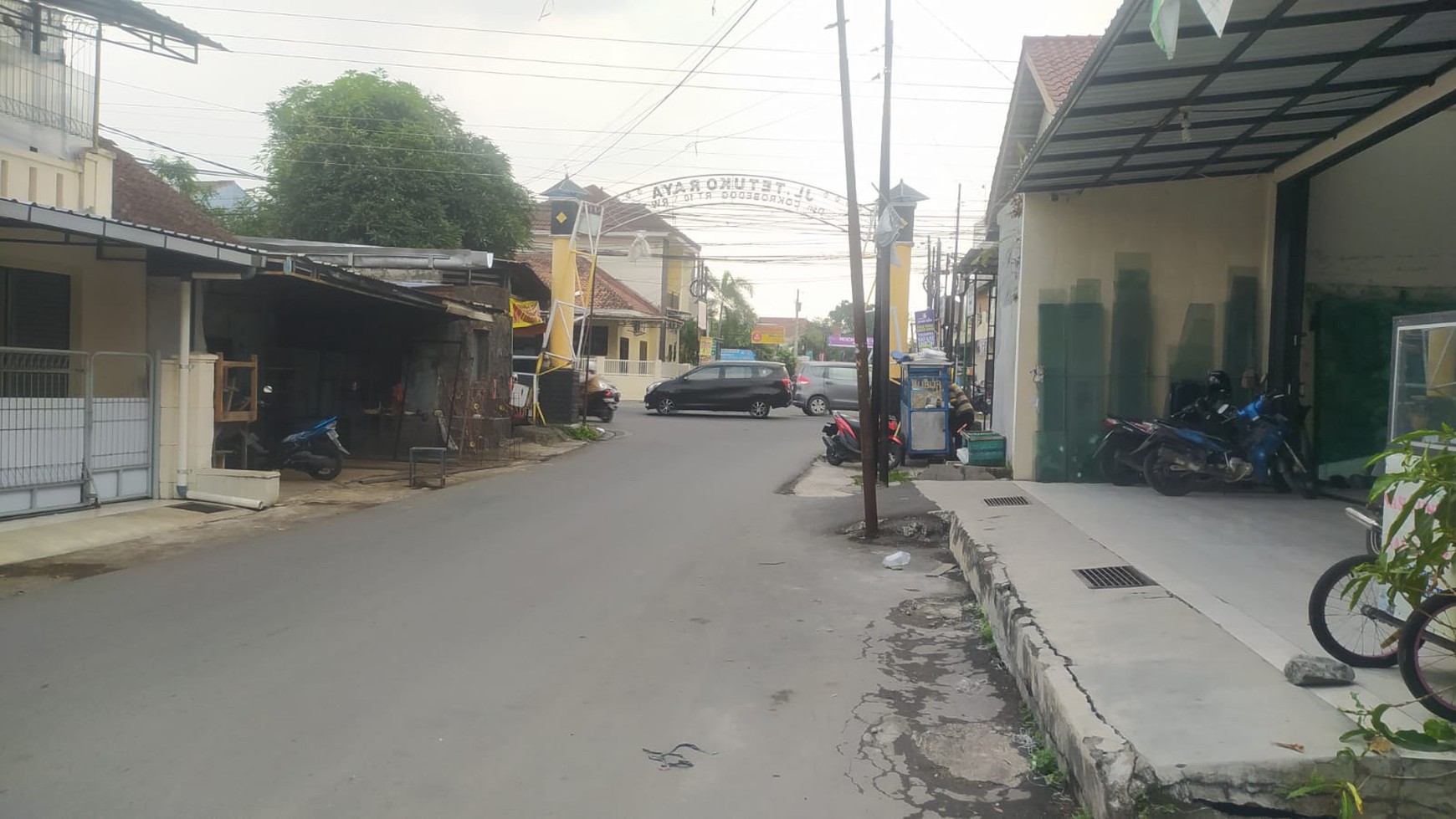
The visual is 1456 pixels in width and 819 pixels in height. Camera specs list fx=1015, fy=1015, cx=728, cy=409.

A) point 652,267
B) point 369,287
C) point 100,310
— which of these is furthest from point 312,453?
point 652,267

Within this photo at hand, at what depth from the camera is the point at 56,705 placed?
16.0ft

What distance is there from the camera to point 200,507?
11047 mm

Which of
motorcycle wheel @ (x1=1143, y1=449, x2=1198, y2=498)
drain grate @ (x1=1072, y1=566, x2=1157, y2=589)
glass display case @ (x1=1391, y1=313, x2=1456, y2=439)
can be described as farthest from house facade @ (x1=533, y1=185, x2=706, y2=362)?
glass display case @ (x1=1391, y1=313, x2=1456, y2=439)

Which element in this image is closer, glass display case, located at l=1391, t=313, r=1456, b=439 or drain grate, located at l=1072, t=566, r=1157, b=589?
glass display case, located at l=1391, t=313, r=1456, b=439

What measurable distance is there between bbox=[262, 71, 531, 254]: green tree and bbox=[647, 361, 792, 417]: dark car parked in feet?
24.0

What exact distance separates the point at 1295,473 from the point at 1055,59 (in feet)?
22.1

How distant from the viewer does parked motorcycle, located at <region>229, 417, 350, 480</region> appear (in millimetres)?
13781

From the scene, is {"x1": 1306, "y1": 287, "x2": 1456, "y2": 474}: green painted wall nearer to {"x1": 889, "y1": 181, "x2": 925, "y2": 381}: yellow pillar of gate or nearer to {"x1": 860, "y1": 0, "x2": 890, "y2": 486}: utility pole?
{"x1": 860, "y1": 0, "x2": 890, "y2": 486}: utility pole

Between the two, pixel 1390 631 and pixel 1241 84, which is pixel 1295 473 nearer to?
pixel 1241 84

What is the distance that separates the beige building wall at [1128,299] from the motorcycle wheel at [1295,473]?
1.40 metres

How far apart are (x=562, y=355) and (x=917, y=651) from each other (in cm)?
1796

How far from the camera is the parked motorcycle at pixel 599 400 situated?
993 inches

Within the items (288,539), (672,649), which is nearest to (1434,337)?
(672,649)

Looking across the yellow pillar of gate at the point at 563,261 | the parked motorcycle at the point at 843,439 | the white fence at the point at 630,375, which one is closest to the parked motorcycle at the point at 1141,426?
the parked motorcycle at the point at 843,439
